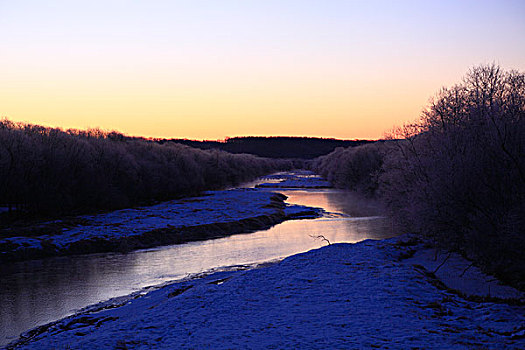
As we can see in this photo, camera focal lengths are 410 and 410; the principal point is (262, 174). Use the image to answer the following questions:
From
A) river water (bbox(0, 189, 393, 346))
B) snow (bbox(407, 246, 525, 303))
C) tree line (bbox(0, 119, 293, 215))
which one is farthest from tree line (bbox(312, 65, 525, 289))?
tree line (bbox(0, 119, 293, 215))

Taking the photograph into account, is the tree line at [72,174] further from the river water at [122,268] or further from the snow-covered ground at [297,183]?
the snow-covered ground at [297,183]

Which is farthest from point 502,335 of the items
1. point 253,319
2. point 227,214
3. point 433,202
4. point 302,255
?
point 227,214

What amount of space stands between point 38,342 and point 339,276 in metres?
9.11

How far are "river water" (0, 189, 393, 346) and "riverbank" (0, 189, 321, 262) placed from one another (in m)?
1.48

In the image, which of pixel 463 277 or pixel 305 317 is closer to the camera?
pixel 305 317

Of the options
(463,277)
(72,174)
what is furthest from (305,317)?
(72,174)

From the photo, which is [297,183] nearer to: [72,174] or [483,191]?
Answer: [72,174]

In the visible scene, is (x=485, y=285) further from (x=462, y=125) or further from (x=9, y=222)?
(x=9, y=222)

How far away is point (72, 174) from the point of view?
114 feet

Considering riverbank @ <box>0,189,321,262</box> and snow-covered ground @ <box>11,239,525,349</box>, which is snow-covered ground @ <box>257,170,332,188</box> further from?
snow-covered ground @ <box>11,239,525,349</box>

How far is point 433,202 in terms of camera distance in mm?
14977

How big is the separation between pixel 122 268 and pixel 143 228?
29.2 feet

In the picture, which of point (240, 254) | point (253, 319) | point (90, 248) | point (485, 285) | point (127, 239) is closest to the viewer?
point (253, 319)

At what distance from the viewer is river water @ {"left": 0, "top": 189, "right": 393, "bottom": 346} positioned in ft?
47.4
